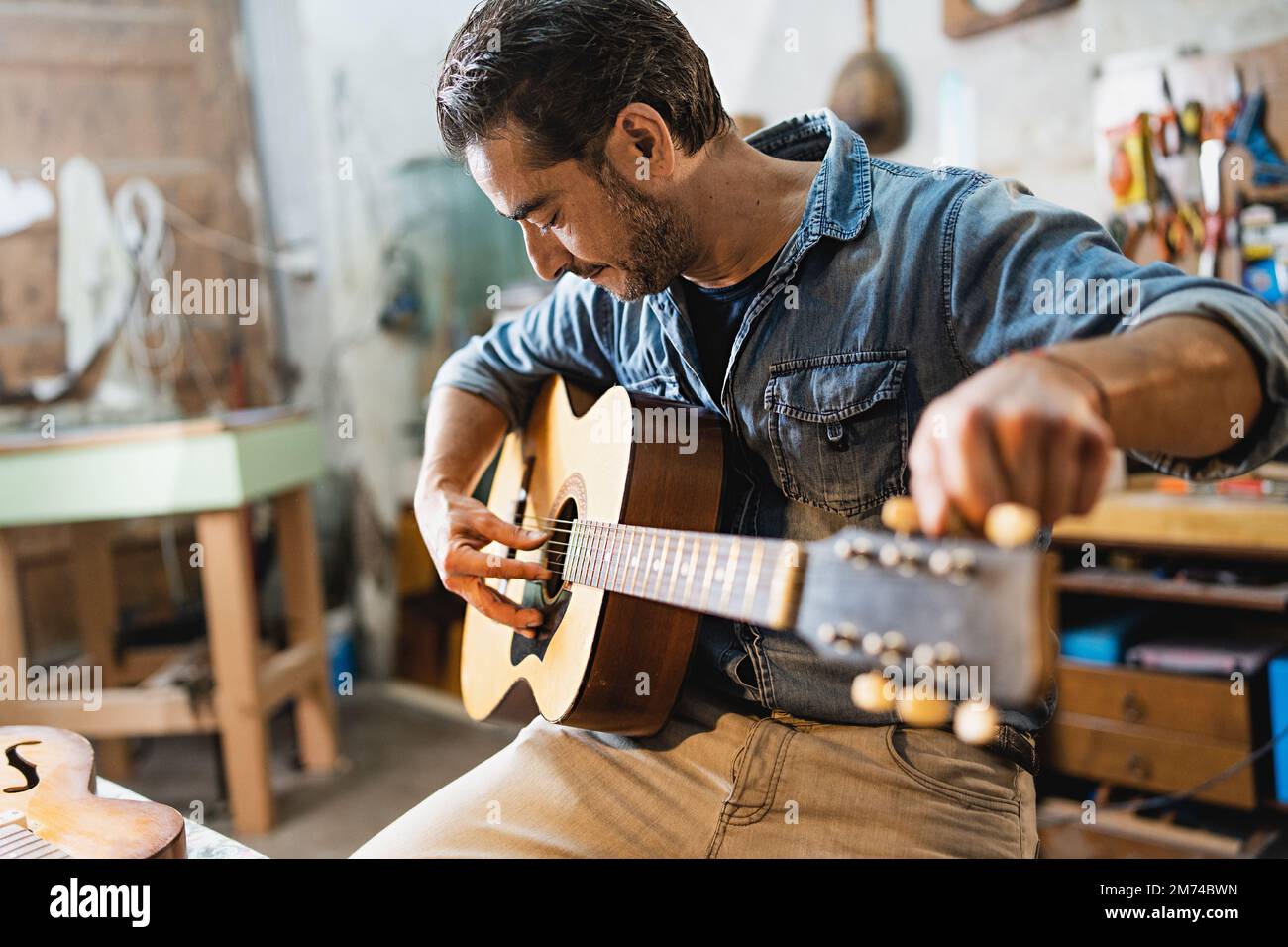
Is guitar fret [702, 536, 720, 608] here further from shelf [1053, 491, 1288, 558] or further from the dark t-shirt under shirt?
shelf [1053, 491, 1288, 558]

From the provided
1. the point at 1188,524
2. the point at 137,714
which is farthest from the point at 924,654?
the point at 137,714

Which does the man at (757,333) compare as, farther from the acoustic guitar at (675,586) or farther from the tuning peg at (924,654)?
the tuning peg at (924,654)

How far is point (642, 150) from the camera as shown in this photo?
1236 millimetres

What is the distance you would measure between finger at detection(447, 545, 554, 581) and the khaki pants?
211 millimetres

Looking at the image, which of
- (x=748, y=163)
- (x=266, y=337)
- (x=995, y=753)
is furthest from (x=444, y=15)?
(x=995, y=753)

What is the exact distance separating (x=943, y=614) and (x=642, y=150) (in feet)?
2.47

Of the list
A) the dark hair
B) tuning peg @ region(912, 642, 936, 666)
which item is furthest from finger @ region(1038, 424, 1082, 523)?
the dark hair

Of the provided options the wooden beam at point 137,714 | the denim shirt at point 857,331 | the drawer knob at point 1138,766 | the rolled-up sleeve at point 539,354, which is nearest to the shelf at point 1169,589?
the drawer knob at point 1138,766

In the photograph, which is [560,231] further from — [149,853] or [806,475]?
[149,853]

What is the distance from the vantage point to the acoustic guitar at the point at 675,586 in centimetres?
66

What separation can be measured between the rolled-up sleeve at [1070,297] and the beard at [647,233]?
32 cm

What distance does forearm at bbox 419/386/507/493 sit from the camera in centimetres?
164

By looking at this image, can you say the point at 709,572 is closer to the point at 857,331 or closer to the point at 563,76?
the point at 857,331

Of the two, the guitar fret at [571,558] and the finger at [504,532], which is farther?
the finger at [504,532]
